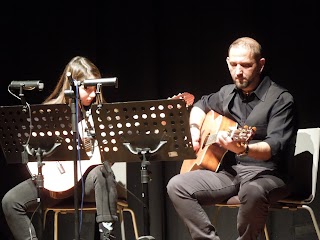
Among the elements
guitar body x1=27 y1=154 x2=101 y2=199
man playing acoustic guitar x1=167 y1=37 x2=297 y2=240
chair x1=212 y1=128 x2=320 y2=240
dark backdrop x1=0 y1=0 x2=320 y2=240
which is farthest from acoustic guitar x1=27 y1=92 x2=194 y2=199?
dark backdrop x1=0 y1=0 x2=320 y2=240

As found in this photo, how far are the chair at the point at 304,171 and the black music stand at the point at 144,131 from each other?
1.85ft

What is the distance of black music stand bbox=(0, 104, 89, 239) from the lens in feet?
11.0

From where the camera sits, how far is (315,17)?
4.27 metres

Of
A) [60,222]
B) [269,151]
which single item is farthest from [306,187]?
[60,222]

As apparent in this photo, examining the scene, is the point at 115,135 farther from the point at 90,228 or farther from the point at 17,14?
the point at 17,14

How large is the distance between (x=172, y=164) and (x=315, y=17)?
5.08 ft

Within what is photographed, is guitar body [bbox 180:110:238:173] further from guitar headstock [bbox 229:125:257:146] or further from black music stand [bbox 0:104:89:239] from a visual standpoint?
black music stand [bbox 0:104:89:239]

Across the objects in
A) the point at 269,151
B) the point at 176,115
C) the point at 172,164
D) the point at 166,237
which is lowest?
the point at 166,237

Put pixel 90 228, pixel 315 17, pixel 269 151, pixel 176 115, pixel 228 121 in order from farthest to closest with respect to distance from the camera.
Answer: pixel 90 228 < pixel 315 17 < pixel 228 121 < pixel 269 151 < pixel 176 115

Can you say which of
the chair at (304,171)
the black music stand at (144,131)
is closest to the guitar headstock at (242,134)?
the black music stand at (144,131)

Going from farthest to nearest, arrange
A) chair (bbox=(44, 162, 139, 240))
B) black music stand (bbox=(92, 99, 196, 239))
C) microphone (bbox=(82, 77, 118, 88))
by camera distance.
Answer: chair (bbox=(44, 162, 139, 240)), microphone (bbox=(82, 77, 118, 88)), black music stand (bbox=(92, 99, 196, 239))

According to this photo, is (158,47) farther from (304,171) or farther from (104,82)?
(304,171)

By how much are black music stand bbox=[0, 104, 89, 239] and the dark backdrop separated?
1.31 m

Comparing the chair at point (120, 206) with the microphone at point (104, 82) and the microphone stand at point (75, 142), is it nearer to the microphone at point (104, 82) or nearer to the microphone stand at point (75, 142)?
the microphone stand at point (75, 142)
